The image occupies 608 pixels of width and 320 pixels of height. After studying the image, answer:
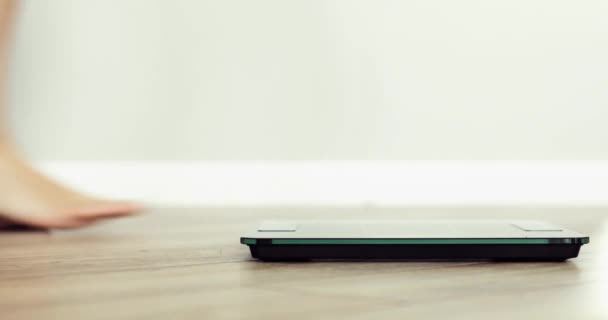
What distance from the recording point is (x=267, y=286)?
522mm

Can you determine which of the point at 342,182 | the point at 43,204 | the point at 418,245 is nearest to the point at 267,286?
the point at 418,245

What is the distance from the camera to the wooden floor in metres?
0.43

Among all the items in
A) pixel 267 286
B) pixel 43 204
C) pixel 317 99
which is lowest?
pixel 267 286

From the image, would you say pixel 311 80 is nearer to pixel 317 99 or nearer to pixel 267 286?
pixel 317 99

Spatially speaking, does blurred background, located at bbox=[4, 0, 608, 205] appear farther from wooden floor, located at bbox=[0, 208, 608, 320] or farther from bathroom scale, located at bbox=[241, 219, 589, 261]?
bathroom scale, located at bbox=[241, 219, 589, 261]

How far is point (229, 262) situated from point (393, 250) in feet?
0.43

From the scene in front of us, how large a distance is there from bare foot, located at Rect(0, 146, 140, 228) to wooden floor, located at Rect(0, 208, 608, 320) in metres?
0.30

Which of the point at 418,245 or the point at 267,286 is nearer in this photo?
the point at 267,286

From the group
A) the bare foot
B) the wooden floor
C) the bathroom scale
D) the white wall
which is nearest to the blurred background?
the white wall

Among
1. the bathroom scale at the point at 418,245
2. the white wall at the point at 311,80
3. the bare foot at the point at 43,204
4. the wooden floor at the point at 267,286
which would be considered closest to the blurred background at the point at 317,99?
the white wall at the point at 311,80

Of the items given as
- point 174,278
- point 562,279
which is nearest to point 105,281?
point 174,278

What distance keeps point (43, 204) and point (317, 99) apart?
2.59 feet

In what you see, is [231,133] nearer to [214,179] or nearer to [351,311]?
[214,179]

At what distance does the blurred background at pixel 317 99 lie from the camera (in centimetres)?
180
